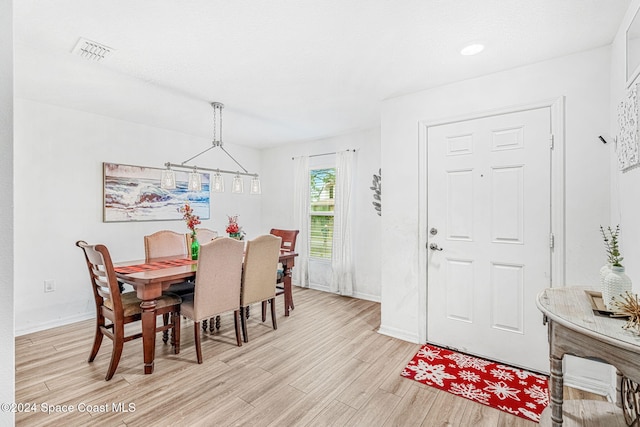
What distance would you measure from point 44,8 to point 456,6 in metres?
2.31

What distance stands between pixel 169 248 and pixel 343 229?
2356 millimetres

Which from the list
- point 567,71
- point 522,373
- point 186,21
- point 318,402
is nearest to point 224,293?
point 318,402

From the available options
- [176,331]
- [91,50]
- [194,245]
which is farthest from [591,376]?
[91,50]

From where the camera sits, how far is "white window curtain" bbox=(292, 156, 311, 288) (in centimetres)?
498

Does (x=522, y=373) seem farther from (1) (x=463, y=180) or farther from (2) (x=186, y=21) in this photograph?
(2) (x=186, y=21)

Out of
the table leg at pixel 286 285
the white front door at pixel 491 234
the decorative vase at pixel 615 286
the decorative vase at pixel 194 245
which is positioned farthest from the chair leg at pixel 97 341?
the decorative vase at pixel 615 286

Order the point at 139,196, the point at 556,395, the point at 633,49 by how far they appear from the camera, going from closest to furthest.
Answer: the point at 556,395 → the point at 633,49 → the point at 139,196

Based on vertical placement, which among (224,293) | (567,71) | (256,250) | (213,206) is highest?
(567,71)

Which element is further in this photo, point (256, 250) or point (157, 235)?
point (157, 235)

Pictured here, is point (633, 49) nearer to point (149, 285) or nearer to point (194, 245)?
point (149, 285)

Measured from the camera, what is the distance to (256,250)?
2.90 m

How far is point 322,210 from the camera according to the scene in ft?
16.1

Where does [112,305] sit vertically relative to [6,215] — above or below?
below

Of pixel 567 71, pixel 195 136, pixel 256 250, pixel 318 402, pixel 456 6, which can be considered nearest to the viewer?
pixel 456 6
